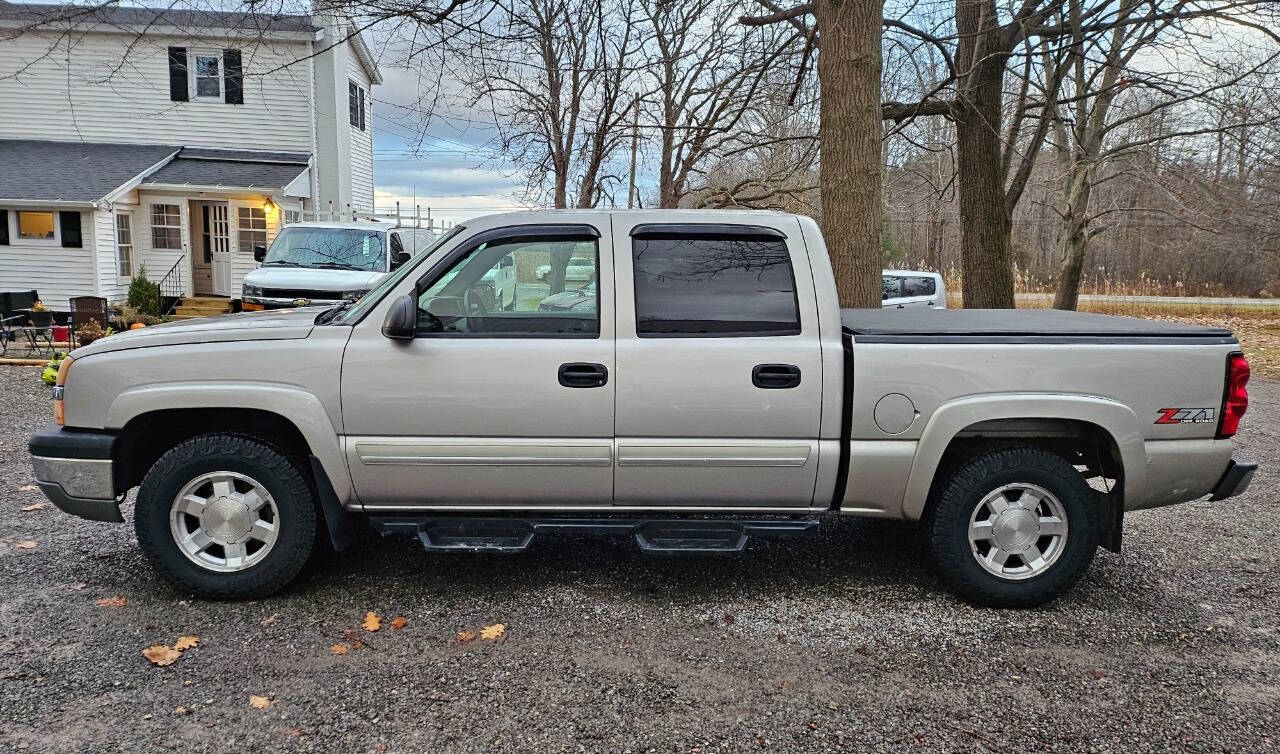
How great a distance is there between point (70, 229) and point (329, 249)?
8.64 metres

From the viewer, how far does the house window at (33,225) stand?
1861 cm

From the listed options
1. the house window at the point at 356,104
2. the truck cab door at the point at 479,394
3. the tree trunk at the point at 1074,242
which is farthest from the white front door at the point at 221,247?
the tree trunk at the point at 1074,242

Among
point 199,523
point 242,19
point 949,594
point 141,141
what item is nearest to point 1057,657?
point 949,594

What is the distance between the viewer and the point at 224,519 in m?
→ 4.32

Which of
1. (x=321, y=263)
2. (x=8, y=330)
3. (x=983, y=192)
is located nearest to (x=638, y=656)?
(x=983, y=192)

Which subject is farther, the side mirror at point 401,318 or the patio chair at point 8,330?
the patio chair at point 8,330

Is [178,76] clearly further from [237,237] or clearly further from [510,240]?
[510,240]

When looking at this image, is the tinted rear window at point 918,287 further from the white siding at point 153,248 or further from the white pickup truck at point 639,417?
the white siding at point 153,248

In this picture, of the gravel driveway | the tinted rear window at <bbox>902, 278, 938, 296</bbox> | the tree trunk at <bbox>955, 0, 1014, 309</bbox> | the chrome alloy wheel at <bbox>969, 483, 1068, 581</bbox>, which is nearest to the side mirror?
the gravel driveway

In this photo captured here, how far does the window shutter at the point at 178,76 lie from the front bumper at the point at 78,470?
63.6ft

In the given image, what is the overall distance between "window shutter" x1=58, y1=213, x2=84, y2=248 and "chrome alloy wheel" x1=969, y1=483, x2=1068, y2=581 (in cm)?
1969

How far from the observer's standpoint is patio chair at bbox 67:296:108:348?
13.8m

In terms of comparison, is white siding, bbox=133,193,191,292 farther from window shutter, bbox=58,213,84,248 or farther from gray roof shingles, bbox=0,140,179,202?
window shutter, bbox=58,213,84,248

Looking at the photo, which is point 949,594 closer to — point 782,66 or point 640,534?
point 640,534
